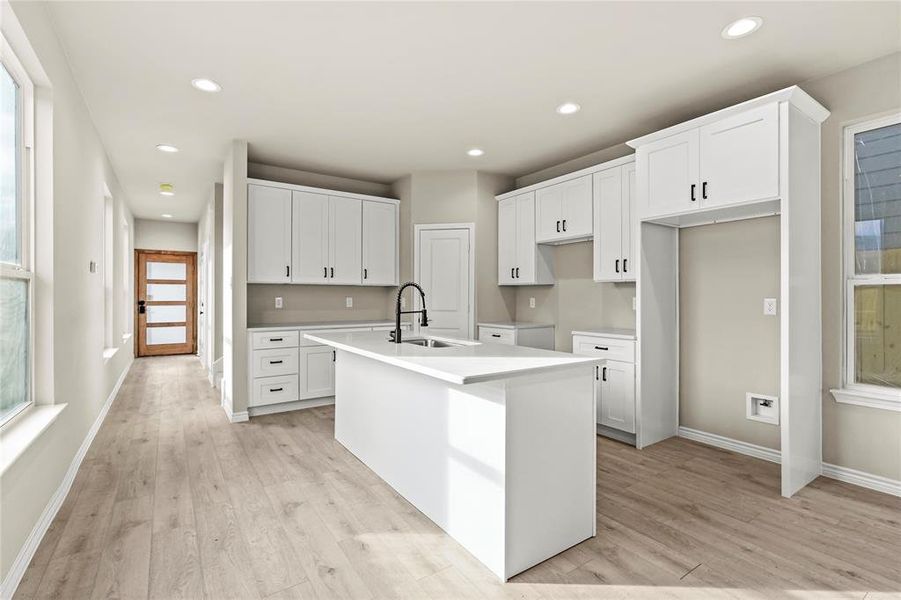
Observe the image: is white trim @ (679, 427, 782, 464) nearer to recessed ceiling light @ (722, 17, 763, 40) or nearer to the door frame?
the door frame

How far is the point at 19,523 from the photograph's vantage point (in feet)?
6.43

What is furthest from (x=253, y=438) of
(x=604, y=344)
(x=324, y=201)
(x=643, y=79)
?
(x=643, y=79)

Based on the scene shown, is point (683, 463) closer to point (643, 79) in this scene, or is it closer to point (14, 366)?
point (643, 79)

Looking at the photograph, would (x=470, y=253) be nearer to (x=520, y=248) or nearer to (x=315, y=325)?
(x=520, y=248)

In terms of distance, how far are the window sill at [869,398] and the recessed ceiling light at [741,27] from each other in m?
2.23

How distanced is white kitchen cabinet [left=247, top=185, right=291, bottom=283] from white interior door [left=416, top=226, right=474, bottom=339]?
147cm

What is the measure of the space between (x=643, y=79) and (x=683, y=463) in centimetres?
266

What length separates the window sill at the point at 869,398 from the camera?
2.68 m

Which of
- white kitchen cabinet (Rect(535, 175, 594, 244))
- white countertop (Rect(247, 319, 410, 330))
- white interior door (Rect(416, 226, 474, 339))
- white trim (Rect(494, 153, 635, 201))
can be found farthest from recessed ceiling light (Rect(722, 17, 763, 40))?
white countertop (Rect(247, 319, 410, 330))

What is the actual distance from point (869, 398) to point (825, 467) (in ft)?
1.78

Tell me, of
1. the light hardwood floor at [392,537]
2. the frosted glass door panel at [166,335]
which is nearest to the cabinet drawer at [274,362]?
the light hardwood floor at [392,537]

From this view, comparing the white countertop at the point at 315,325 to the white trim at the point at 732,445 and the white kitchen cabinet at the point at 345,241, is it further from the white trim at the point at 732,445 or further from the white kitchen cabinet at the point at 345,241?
the white trim at the point at 732,445

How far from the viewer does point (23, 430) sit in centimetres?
213

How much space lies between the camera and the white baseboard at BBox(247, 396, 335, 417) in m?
4.52
